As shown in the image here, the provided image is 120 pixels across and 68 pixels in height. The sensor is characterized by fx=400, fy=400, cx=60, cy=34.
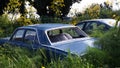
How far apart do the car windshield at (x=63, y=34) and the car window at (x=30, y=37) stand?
1.25ft

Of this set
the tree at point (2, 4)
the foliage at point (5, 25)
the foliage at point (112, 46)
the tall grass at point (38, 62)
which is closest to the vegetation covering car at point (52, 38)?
the tall grass at point (38, 62)

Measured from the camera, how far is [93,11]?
20.4 metres

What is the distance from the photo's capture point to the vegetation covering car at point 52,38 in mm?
9062

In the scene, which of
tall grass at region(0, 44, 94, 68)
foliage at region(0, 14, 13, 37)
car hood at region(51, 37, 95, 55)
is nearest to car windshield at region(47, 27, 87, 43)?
car hood at region(51, 37, 95, 55)

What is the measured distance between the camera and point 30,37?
33.3 feet

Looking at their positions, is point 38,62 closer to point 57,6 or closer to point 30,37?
point 30,37

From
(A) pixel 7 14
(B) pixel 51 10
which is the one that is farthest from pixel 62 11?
(A) pixel 7 14

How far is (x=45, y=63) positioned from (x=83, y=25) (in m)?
7.32

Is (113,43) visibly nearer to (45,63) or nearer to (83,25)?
(45,63)

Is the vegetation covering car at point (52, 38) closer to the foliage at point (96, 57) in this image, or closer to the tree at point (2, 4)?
the foliage at point (96, 57)

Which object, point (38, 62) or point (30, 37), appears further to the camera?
point (30, 37)

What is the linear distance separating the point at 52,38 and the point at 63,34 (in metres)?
0.39

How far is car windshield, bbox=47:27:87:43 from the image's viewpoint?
987 cm

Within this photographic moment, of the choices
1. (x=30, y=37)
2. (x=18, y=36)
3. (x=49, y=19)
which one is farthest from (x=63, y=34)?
(x=49, y=19)
